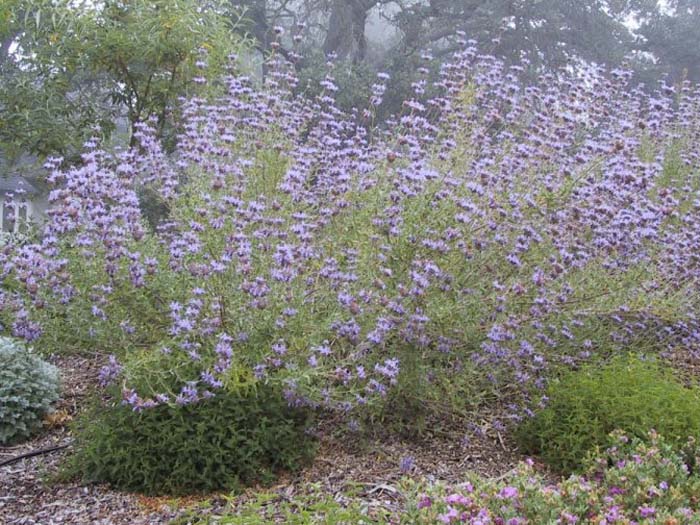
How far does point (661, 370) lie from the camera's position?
556 cm

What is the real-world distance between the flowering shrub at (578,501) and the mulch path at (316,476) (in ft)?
2.59

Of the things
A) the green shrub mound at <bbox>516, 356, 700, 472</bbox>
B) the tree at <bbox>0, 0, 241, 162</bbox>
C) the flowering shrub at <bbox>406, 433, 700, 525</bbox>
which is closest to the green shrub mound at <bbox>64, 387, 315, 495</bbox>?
the flowering shrub at <bbox>406, 433, 700, 525</bbox>

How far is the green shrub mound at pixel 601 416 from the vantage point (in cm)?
398

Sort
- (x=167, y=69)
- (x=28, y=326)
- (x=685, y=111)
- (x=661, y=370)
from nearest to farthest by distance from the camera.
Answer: (x=28, y=326) → (x=661, y=370) → (x=685, y=111) → (x=167, y=69)

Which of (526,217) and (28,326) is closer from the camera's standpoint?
(28,326)

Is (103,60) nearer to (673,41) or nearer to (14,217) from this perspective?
(14,217)

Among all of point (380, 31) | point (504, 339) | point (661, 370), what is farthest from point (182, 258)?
point (380, 31)

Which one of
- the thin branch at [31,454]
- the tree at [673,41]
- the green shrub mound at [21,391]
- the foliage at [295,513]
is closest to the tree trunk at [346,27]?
the tree at [673,41]

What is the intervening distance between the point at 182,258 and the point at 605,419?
213 centimetres

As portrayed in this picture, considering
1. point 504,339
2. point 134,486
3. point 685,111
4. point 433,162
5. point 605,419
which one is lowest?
point 134,486

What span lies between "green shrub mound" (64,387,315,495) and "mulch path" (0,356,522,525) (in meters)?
0.08

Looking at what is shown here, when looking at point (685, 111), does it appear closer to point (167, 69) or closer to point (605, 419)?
point (605, 419)

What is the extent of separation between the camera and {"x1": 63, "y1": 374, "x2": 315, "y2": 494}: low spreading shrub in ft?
11.9

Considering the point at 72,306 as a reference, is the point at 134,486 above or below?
below
